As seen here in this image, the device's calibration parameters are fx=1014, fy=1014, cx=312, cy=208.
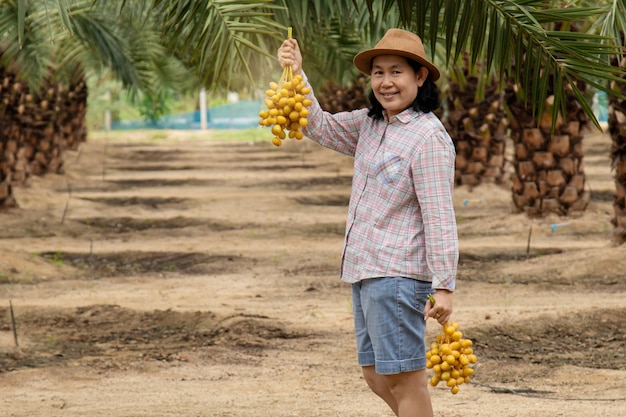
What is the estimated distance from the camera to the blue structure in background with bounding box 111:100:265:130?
160 feet

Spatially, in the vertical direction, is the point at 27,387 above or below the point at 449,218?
below

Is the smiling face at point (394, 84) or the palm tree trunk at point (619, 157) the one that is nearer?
the smiling face at point (394, 84)

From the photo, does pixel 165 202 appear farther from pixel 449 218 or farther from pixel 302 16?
pixel 449 218

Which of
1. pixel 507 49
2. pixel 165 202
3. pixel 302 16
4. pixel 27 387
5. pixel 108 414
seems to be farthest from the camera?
pixel 165 202

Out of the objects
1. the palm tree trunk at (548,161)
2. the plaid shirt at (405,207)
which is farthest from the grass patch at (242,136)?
the plaid shirt at (405,207)

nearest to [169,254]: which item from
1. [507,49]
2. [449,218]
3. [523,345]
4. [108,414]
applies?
[523,345]

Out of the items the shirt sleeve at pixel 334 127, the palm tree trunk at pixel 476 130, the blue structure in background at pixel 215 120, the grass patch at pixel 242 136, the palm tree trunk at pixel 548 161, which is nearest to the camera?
the shirt sleeve at pixel 334 127

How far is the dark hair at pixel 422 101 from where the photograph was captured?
11.4ft

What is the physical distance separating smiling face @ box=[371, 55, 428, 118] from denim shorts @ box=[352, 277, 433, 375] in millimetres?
597

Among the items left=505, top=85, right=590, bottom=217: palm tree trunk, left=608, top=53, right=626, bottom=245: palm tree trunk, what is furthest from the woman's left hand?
left=505, top=85, right=590, bottom=217: palm tree trunk

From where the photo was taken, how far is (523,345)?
657 cm

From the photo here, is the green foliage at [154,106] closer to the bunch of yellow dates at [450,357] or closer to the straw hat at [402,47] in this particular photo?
the straw hat at [402,47]

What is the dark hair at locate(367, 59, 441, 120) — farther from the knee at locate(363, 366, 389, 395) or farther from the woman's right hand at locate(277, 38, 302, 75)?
the knee at locate(363, 366, 389, 395)

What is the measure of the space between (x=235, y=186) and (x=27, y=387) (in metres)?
14.6
